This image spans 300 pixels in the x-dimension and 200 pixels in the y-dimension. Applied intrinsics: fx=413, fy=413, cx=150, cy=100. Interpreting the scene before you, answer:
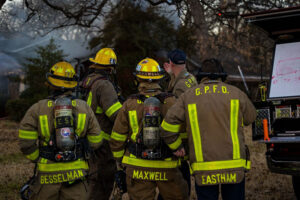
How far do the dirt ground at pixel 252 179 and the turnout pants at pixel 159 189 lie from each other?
8.97 ft

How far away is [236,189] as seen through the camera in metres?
3.86

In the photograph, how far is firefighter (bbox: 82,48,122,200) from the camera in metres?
5.66

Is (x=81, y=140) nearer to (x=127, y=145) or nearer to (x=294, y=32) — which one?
(x=127, y=145)

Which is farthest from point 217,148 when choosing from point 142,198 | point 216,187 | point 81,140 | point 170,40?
point 170,40

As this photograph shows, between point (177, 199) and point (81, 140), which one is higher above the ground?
point (81, 140)

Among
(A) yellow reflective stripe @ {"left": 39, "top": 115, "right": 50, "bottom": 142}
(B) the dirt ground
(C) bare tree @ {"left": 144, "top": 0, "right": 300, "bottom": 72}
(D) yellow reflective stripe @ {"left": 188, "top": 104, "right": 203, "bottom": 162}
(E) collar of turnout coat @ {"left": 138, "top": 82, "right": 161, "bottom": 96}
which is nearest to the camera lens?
(D) yellow reflective stripe @ {"left": 188, "top": 104, "right": 203, "bottom": 162}

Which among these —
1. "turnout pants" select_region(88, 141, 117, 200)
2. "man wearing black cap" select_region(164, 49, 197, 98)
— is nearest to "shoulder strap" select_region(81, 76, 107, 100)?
"turnout pants" select_region(88, 141, 117, 200)

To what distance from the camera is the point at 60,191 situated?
4.44 metres

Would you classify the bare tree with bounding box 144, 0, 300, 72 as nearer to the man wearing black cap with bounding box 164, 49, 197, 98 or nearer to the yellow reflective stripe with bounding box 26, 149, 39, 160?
the man wearing black cap with bounding box 164, 49, 197, 98

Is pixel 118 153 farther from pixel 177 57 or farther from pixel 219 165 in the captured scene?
pixel 177 57

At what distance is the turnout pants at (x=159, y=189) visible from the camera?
4.34m

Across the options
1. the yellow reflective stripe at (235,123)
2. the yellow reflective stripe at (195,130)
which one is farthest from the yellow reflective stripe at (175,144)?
the yellow reflective stripe at (235,123)

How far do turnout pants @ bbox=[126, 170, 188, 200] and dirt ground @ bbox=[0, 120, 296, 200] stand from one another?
273 cm

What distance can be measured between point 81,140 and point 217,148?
1549 millimetres
